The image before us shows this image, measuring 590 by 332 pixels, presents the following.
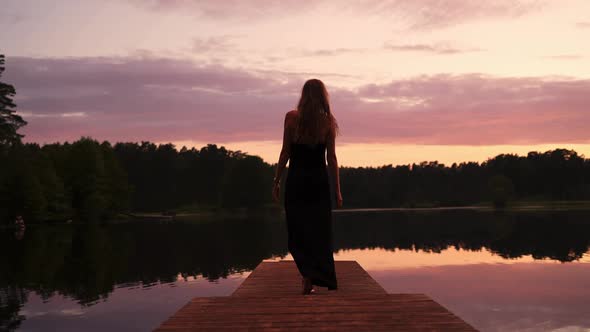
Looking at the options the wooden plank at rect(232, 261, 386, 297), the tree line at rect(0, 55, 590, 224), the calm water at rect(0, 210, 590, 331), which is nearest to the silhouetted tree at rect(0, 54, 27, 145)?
the tree line at rect(0, 55, 590, 224)

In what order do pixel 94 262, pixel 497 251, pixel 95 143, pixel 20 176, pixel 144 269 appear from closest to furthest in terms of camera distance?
pixel 144 269 → pixel 94 262 → pixel 497 251 → pixel 20 176 → pixel 95 143

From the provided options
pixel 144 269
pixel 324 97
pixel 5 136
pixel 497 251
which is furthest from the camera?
pixel 5 136

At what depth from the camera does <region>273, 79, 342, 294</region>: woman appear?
8.45 metres

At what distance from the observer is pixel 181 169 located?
14625cm

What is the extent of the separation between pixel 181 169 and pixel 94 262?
122 meters

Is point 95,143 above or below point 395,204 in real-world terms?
above

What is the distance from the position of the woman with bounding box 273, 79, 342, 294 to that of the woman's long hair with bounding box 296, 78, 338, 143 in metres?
0.01

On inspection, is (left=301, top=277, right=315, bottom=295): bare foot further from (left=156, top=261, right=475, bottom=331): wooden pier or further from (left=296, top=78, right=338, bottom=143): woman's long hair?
(left=296, top=78, right=338, bottom=143): woman's long hair

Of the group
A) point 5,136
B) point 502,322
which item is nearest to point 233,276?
point 502,322

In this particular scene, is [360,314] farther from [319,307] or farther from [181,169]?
[181,169]

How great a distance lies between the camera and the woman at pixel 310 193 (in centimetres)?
845

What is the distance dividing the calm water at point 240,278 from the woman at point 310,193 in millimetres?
6386

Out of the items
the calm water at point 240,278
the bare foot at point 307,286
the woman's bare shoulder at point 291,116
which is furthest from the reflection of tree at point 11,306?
the woman's bare shoulder at point 291,116

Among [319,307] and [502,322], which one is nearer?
[319,307]
